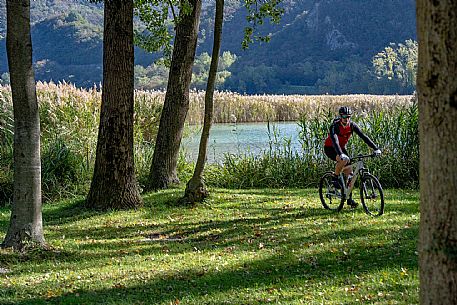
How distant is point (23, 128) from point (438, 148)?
5.54m

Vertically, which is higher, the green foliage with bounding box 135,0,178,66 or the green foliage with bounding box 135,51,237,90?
the green foliage with bounding box 135,51,237,90

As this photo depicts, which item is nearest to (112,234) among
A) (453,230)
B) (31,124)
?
(31,124)

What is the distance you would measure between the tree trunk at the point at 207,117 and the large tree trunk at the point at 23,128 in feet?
13.3

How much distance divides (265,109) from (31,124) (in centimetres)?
1758

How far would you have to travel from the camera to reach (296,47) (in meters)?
86.3

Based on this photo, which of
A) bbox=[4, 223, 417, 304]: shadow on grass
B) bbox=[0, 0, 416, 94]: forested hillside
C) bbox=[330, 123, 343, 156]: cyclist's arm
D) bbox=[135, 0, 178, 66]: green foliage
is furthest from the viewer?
bbox=[0, 0, 416, 94]: forested hillside

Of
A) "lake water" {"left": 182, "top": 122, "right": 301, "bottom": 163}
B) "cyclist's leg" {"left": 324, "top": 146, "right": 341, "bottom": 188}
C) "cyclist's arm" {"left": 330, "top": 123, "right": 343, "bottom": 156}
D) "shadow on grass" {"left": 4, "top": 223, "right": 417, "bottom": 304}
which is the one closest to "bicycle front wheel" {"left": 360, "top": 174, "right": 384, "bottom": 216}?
"cyclist's leg" {"left": 324, "top": 146, "right": 341, "bottom": 188}

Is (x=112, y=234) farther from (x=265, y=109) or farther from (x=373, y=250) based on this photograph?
(x=265, y=109)

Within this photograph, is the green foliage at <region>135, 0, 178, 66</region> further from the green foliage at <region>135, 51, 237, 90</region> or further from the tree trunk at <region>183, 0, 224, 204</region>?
the green foliage at <region>135, 51, 237, 90</region>

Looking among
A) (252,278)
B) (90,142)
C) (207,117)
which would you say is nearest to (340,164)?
(207,117)

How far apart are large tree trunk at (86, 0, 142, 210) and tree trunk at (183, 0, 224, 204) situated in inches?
45.3

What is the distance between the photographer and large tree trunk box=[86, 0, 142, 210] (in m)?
11.1

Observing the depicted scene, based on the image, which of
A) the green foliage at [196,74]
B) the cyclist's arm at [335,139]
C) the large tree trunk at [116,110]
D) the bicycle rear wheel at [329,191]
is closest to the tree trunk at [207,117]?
the large tree trunk at [116,110]

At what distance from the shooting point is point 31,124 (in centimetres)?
747
